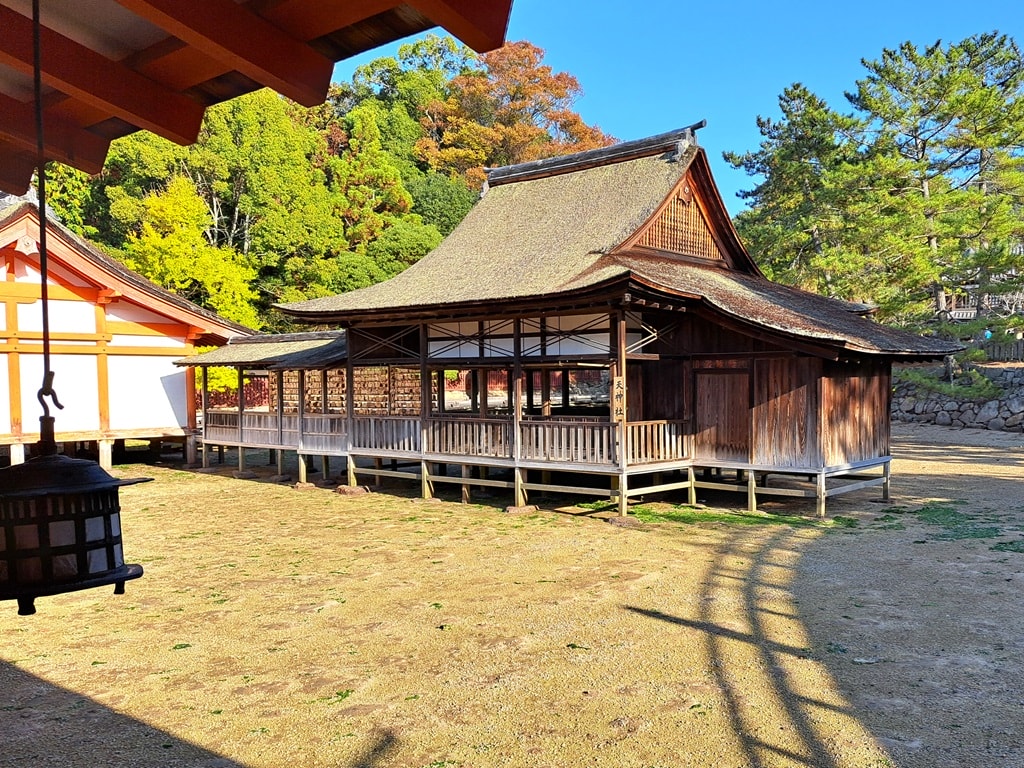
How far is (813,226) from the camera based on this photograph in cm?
2989

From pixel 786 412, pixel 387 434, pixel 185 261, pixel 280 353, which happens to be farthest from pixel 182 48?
pixel 185 261

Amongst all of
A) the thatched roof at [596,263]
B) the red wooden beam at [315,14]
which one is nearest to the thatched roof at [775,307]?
the thatched roof at [596,263]

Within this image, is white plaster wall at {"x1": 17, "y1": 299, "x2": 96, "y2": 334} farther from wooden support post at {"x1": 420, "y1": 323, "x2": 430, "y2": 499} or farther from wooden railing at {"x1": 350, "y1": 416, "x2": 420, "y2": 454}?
wooden support post at {"x1": 420, "y1": 323, "x2": 430, "y2": 499}

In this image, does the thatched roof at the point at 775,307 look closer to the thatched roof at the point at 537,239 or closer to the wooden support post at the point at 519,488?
the thatched roof at the point at 537,239

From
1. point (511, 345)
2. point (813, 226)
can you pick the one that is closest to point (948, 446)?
point (813, 226)

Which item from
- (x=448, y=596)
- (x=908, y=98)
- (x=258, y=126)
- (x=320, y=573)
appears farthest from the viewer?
(x=258, y=126)

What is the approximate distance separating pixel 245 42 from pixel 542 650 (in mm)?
5856

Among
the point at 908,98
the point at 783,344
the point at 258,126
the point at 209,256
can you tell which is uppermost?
the point at 258,126

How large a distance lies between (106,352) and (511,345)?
12582 millimetres

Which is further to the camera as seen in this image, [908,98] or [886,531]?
[908,98]

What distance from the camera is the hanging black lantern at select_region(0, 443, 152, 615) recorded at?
2709 mm

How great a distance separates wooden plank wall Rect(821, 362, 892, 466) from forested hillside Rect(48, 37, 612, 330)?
24.1 metres

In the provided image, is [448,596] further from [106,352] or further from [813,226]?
[813,226]

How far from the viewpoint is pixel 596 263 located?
15430 millimetres
